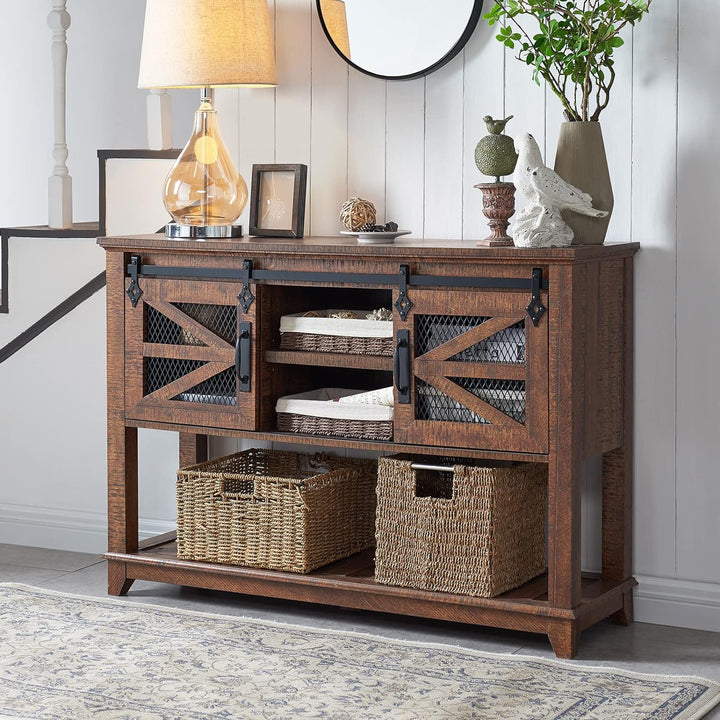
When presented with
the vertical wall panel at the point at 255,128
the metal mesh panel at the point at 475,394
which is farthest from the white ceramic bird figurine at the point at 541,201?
the vertical wall panel at the point at 255,128

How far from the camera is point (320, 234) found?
11.5 feet

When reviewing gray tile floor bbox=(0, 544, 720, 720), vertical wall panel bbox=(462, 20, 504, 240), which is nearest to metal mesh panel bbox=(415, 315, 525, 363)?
vertical wall panel bbox=(462, 20, 504, 240)

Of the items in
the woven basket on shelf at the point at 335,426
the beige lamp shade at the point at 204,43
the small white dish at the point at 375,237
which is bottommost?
the woven basket on shelf at the point at 335,426

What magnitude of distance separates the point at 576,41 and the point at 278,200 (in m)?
0.90

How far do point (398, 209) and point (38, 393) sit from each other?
132cm

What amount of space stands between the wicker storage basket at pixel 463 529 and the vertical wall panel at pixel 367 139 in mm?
767

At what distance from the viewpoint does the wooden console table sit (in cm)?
278

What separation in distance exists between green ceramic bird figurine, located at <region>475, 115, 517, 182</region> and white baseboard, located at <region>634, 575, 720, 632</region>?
106 cm

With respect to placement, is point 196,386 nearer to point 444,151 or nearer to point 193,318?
point 193,318

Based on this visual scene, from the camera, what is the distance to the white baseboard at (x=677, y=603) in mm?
3053

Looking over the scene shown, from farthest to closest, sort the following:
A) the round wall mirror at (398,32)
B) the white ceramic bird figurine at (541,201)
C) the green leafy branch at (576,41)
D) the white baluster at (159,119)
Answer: the white baluster at (159,119) → the round wall mirror at (398,32) → the green leafy branch at (576,41) → the white ceramic bird figurine at (541,201)

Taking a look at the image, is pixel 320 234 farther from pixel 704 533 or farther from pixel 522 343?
pixel 704 533

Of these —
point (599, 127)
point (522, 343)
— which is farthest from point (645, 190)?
point (522, 343)

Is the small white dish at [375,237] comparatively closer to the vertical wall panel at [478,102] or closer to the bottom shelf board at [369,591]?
the vertical wall panel at [478,102]
